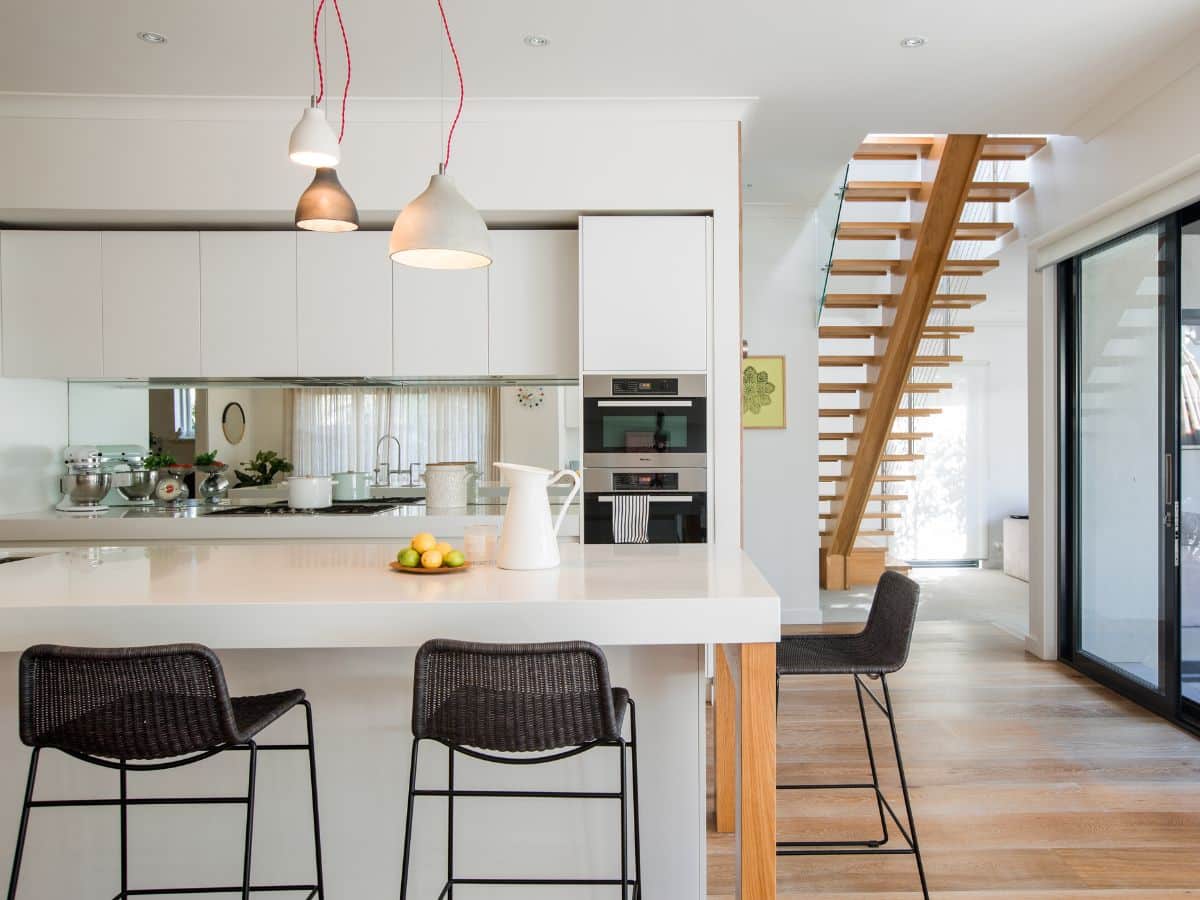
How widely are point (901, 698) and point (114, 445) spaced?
4142 millimetres

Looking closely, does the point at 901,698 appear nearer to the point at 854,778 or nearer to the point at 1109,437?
the point at 854,778

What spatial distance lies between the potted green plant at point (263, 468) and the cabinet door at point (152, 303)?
82cm

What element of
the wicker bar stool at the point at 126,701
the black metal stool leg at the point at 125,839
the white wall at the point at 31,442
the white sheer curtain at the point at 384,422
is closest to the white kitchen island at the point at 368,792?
the black metal stool leg at the point at 125,839

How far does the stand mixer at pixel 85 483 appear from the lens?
161 inches

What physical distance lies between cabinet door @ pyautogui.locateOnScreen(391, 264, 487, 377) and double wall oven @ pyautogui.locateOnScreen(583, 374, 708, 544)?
604 millimetres

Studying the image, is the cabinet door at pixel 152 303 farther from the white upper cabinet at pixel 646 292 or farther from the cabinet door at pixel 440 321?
the white upper cabinet at pixel 646 292

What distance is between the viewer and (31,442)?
413cm

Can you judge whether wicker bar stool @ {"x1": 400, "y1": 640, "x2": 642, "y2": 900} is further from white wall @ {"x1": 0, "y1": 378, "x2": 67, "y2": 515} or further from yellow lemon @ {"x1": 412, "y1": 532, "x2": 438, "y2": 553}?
white wall @ {"x1": 0, "y1": 378, "x2": 67, "y2": 515}

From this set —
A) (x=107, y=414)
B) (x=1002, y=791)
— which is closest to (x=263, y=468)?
(x=107, y=414)

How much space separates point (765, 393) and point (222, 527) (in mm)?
A: 3285

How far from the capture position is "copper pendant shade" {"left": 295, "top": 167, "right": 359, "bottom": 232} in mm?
2471

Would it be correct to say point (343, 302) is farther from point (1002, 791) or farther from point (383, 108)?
point (1002, 791)

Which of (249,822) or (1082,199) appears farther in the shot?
(1082,199)

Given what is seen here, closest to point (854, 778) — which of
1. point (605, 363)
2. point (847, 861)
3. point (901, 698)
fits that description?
point (847, 861)
